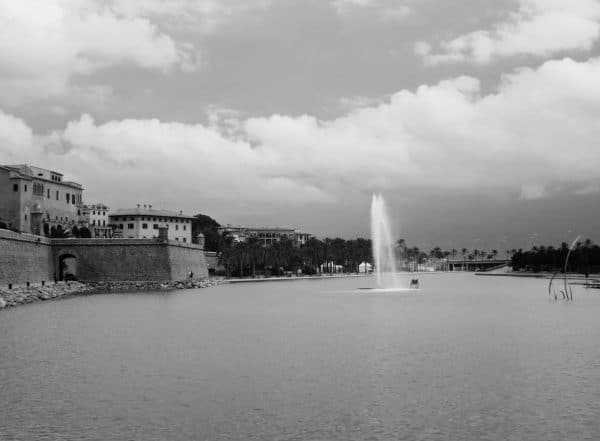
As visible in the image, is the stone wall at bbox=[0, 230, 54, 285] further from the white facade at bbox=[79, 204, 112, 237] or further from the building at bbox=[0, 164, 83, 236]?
the white facade at bbox=[79, 204, 112, 237]

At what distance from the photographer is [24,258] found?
6347cm

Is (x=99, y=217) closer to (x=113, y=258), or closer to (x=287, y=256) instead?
(x=287, y=256)

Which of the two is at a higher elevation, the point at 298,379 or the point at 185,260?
the point at 185,260

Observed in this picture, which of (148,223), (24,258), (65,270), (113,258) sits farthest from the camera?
(148,223)

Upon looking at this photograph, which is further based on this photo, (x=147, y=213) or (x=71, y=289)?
(x=147, y=213)

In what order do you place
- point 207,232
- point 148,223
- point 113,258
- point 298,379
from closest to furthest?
point 298,379
point 113,258
point 148,223
point 207,232

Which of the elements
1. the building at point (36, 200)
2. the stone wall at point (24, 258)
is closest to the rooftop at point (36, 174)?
the building at point (36, 200)

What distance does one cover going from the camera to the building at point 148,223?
5089 inches

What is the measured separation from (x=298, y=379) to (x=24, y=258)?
4942cm

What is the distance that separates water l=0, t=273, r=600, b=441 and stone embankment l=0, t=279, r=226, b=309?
1255cm

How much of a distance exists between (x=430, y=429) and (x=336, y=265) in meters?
166

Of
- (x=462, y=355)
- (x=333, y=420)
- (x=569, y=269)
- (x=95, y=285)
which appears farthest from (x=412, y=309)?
(x=569, y=269)

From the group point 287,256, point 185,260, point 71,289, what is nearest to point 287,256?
point 287,256

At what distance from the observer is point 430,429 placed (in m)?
15.3
